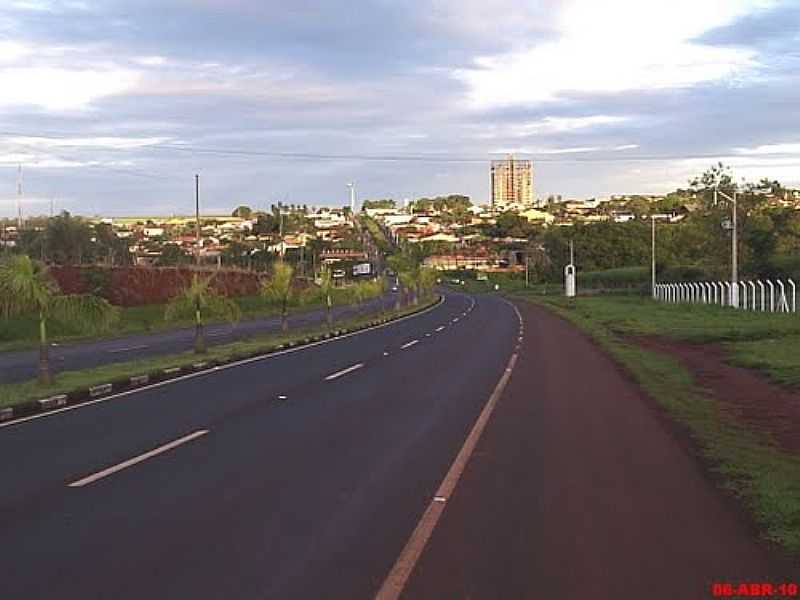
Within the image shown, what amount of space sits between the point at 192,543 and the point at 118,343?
3443 cm

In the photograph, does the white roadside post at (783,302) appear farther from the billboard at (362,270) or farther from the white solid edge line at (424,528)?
the billboard at (362,270)

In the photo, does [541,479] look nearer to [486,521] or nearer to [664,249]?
[486,521]

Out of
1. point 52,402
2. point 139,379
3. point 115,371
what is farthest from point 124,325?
point 52,402

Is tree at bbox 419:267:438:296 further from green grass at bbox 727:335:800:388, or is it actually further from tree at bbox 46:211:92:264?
green grass at bbox 727:335:800:388

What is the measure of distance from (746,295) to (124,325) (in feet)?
102

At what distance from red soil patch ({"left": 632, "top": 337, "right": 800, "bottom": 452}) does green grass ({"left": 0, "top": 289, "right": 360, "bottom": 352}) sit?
12.8 m

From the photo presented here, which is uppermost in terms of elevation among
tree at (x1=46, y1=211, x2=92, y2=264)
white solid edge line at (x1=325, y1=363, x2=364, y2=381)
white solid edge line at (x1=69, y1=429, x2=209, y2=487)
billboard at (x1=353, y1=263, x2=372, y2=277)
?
tree at (x1=46, y1=211, x2=92, y2=264)

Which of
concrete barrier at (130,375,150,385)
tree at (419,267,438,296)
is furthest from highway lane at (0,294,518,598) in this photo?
tree at (419,267,438,296)

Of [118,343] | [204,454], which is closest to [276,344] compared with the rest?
[118,343]

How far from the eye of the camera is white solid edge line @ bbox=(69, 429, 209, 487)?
35.2 feet

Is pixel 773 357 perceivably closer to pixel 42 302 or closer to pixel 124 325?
pixel 42 302

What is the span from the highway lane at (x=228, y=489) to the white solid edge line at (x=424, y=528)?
0.09 m

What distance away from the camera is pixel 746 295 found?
56406 millimetres

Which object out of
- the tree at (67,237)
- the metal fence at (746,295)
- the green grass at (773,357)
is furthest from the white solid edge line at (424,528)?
the tree at (67,237)
